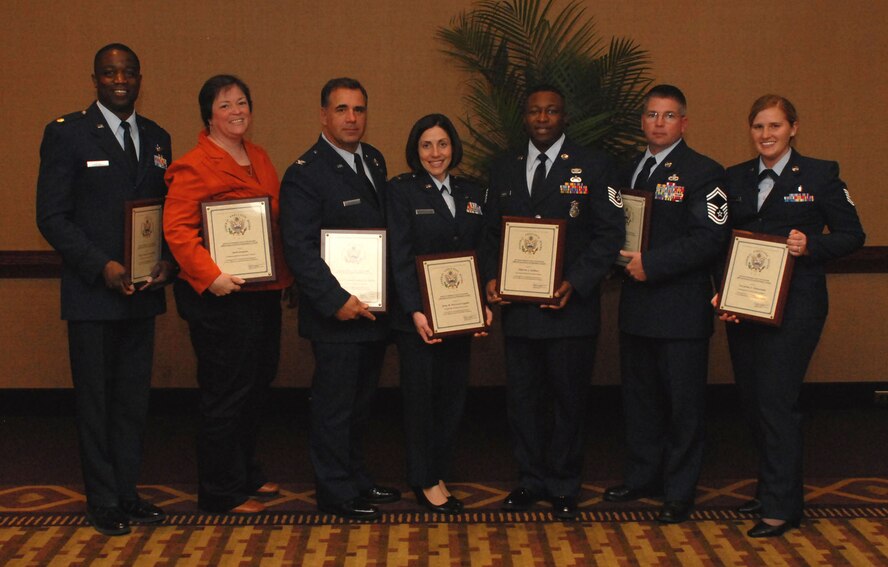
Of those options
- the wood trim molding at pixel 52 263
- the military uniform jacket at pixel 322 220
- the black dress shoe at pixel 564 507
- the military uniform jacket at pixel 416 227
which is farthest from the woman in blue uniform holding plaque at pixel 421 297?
the wood trim molding at pixel 52 263

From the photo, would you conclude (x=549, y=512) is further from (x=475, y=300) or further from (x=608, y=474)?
(x=475, y=300)

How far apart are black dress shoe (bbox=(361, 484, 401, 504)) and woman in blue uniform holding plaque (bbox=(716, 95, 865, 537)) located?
1.35 metres

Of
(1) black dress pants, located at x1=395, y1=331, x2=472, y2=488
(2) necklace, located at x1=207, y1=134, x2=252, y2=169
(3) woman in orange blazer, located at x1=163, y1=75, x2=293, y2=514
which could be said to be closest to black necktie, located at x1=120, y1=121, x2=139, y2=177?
(3) woman in orange blazer, located at x1=163, y1=75, x2=293, y2=514

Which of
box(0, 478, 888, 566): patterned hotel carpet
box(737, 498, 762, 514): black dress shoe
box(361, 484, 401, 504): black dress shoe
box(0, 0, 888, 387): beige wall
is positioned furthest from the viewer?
box(0, 0, 888, 387): beige wall

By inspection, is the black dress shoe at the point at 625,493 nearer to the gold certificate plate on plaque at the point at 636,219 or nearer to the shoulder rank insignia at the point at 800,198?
the gold certificate plate on plaque at the point at 636,219

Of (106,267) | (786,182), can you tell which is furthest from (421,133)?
(786,182)

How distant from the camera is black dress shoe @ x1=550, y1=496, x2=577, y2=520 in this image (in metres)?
3.61

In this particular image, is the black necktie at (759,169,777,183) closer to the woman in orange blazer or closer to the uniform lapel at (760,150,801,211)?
the uniform lapel at (760,150,801,211)

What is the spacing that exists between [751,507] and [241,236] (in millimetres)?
2161

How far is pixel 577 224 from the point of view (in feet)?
11.8

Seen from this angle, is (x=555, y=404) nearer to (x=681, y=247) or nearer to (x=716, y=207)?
(x=681, y=247)

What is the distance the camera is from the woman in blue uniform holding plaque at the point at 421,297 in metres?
3.53

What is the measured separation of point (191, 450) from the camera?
15.1 ft

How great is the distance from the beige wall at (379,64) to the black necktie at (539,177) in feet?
5.46
